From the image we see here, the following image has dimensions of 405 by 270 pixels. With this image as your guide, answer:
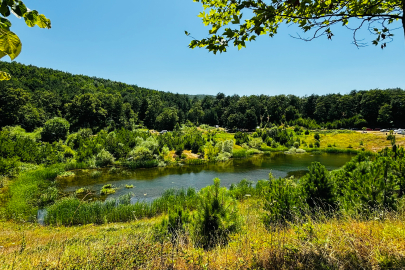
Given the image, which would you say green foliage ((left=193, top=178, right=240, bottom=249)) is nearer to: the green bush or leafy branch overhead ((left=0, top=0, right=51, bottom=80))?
leafy branch overhead ((left=0, top=0, right=51, bottom=80))

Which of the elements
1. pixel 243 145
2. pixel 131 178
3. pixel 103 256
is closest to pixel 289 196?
pixel 103 256

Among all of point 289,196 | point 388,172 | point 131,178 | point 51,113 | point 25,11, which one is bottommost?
point 131,178

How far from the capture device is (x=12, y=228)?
10023 millimetres

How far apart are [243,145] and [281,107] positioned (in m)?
57.8

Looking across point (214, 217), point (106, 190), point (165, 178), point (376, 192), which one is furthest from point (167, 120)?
point (376, 192)

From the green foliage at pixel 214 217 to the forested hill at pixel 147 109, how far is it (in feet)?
193

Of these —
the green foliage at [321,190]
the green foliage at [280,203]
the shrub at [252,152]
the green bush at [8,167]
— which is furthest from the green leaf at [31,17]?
the shrub at [252,152]

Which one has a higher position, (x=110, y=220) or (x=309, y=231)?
(x=309, y=231)

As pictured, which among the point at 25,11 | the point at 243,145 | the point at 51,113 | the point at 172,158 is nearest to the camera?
the point at 25,11

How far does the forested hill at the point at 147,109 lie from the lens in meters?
52.3

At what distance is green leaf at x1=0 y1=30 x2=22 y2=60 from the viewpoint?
127 centimetres

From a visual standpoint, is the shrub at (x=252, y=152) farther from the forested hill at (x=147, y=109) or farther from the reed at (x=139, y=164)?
the forested hill at (x=147, y=109)

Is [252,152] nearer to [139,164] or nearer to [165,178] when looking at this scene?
[165,178]

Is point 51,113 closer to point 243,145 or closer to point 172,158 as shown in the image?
point 172,158
